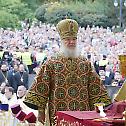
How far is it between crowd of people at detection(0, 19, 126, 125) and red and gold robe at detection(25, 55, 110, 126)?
386 cm

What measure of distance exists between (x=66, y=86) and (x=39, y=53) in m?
18.8

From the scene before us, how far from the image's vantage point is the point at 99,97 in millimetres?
6699

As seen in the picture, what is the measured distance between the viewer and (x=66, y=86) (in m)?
6.64

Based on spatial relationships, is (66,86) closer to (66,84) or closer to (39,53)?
(66,84)

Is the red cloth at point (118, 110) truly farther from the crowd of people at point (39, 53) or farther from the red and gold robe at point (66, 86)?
the crowd of people at point (39, 53)

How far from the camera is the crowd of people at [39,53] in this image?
1666 centimetres

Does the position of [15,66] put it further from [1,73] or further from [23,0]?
[23,0]

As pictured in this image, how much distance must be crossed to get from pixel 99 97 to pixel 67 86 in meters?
0.35

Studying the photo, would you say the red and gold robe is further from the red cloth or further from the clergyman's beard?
the red cloth

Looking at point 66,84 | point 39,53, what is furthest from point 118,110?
point 39,53

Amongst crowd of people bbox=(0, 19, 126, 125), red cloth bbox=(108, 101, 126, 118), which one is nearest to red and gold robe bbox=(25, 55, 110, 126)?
red cloth bbox=(108, 101, 126, 118)

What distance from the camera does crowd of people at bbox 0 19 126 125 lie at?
54.6ft

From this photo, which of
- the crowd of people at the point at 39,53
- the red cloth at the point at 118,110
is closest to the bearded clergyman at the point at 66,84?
the red cloth at the point at 118,110

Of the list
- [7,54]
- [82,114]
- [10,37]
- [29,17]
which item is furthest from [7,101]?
[29,17]
